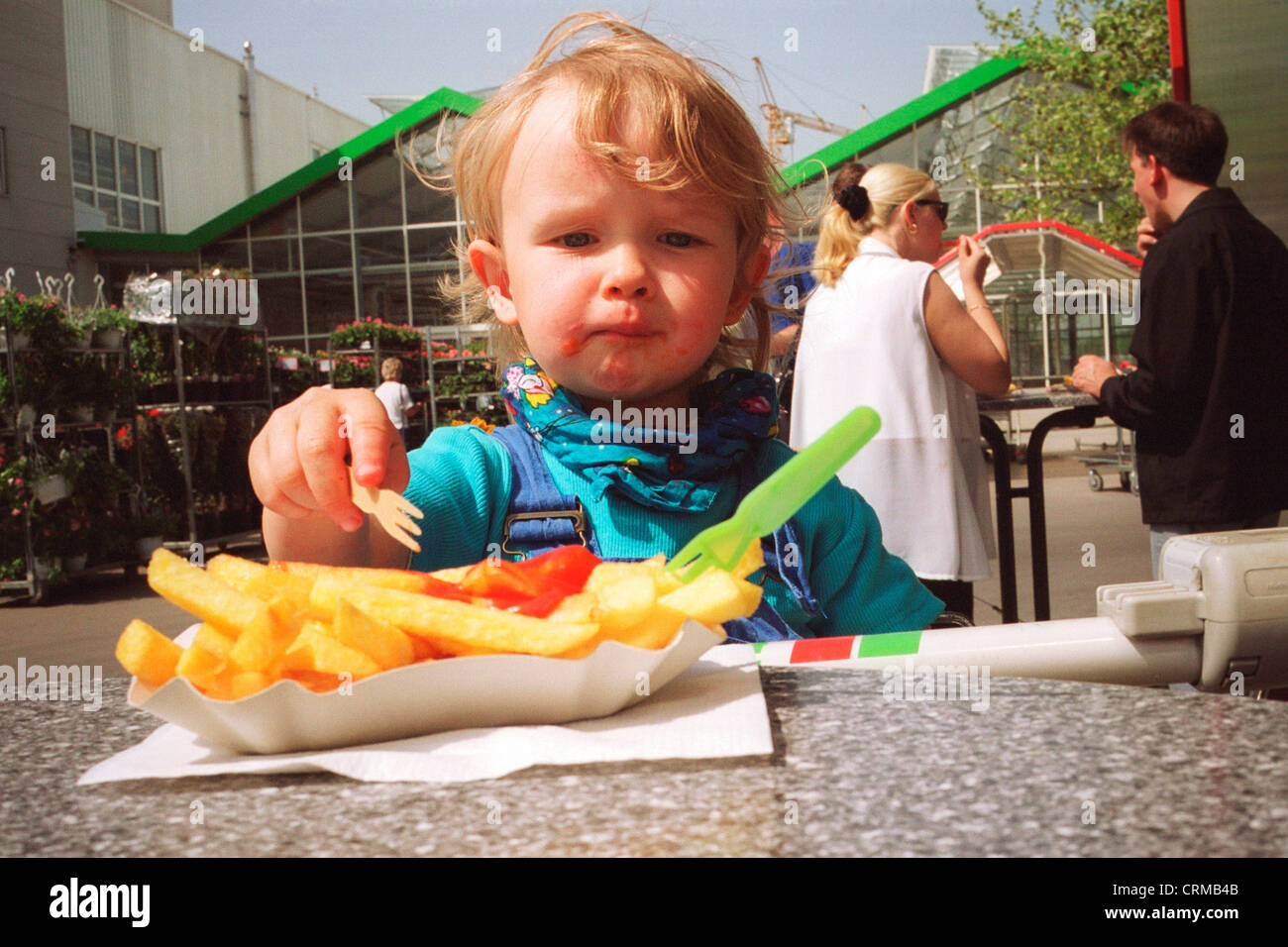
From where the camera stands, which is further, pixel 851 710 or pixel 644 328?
pixel 644 328

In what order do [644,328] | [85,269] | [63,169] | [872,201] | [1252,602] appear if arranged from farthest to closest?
1. [85,269]
2. [63,169]
3. [872,201]
4. [644,328]
5. [1252,602]

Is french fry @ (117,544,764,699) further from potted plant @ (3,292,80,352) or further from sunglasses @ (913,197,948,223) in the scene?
potted plant @ (3,292,80,352)

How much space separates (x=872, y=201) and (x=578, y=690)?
12.0 feet

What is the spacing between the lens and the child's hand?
0.98 meters

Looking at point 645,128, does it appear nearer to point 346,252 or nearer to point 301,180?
point 301,180

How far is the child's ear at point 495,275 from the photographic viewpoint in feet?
5.84

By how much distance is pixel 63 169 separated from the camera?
19797 mm

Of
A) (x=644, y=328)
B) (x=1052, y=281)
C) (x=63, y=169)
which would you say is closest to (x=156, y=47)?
(x=63, y=169)

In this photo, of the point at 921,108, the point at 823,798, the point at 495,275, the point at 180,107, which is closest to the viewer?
the point at 823,798

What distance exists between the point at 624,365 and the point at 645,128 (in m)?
0.33

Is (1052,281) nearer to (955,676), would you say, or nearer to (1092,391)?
(1092,391)

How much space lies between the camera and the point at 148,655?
29.6 inches

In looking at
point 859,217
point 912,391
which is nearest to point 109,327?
point 859,217

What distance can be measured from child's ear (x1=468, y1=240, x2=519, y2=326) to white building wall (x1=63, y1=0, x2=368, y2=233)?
2239 centimetres
